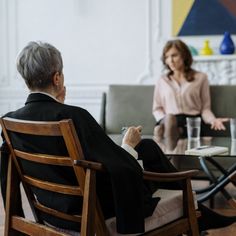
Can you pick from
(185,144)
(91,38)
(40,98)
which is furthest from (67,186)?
Result: (91,38)

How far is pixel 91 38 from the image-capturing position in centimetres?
530

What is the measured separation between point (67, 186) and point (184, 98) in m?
2.62

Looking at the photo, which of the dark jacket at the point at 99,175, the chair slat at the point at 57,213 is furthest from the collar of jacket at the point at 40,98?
the chair slat at the point at 57,213

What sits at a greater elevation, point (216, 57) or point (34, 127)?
point (216, 57)

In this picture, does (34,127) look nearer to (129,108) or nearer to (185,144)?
(185,144)

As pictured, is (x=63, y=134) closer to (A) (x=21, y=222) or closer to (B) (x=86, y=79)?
(A) (x=21, y=222)

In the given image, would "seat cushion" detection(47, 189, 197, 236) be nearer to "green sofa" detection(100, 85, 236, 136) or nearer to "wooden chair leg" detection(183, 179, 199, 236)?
"wooden chair leg" detection(183, 179, 199, 236)

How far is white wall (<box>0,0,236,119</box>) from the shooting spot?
203 inches

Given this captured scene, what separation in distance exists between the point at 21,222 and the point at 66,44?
355cm

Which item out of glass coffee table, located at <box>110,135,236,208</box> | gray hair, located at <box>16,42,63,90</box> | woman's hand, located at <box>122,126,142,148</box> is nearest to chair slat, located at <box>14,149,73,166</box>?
gray hair, located at <box>16,42,63,90</box>

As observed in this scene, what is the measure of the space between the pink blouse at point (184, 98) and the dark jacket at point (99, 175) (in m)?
2.40

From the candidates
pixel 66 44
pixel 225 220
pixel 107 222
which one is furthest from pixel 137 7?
pixel 107 222

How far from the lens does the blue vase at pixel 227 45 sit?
15.7 ft

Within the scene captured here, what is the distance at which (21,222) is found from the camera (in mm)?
2051
